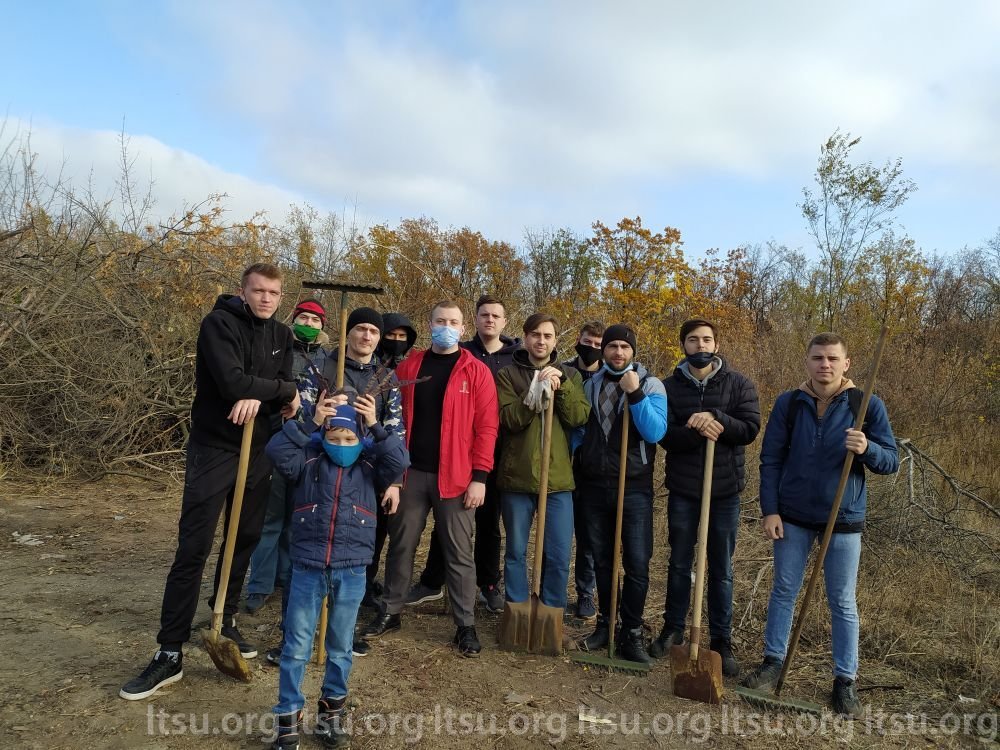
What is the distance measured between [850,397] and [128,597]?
5119 millimetres

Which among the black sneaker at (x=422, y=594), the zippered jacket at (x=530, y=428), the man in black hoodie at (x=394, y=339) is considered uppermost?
the man in black hoodie at (x=394, y=339)

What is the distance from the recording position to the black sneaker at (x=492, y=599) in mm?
4652

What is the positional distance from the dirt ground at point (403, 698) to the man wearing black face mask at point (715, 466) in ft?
1.51

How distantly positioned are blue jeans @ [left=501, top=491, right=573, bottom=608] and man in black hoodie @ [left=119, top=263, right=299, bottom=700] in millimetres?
1613

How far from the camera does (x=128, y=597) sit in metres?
4.53

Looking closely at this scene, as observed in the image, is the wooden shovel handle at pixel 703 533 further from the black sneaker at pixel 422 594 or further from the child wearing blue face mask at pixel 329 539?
the black sneaker at pixel 422 594

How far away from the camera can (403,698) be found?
3.36 meters

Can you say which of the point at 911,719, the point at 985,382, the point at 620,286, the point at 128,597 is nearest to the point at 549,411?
the point at 911,719

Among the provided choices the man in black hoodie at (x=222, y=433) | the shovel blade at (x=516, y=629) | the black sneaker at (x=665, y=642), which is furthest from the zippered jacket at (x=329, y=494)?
the black sneaker at (x=665, y=642)

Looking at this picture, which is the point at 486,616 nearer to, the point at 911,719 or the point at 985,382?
the point at 911,719

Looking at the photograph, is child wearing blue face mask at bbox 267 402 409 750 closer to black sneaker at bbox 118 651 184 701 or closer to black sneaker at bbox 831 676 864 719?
black sneaker at bbox 118 651 184 701

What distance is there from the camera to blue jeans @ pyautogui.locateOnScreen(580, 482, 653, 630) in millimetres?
3896

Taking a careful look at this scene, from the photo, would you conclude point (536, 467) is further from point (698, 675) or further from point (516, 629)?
point (698, 675)

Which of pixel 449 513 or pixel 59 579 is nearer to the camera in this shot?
pixel 449 513
